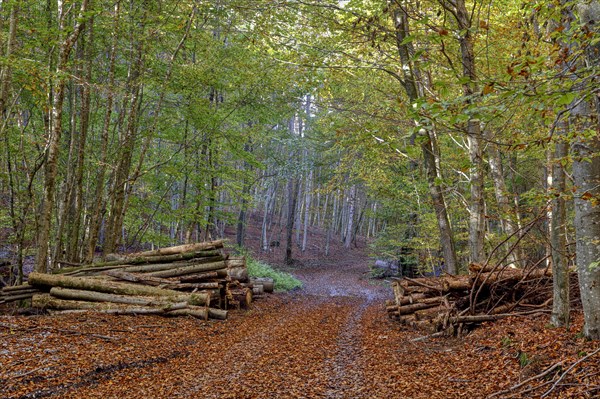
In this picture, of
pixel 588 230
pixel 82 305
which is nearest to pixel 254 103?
pixel 82 305

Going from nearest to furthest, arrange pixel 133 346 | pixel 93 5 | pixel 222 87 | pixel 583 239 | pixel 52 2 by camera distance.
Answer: pixel 583 239 < pixel 133 346 < pixel 93 5 < pixel 52 2 < pixel 222 87

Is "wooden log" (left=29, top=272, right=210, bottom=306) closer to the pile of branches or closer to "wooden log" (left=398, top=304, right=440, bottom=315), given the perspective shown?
the pile of branches

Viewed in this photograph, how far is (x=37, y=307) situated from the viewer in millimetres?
9672

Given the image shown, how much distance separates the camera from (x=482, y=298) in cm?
933

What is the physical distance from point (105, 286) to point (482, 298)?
8733mm

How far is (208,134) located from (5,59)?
8342 mm

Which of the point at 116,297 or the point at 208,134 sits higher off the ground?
the point at 208,134

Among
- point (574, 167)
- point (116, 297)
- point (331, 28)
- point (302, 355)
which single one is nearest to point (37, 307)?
point (116, 297)

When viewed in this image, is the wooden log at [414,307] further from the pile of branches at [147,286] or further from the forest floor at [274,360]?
the pile of branches at [147,286]

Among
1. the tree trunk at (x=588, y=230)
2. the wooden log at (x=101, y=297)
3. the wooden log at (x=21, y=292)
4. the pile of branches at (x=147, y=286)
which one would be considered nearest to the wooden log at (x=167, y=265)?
the pile of branches at (x=147, y=286)

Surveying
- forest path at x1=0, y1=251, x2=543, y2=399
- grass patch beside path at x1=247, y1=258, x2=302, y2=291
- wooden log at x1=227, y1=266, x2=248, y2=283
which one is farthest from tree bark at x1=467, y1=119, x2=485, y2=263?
grass patch beside path at x1=247, y1=258, x2=302, y2=291

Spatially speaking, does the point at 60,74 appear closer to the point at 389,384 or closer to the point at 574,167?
the point at 389,384

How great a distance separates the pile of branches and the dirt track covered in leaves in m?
0.60

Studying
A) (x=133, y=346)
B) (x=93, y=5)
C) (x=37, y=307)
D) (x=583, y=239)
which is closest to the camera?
(x=583, y=239)
